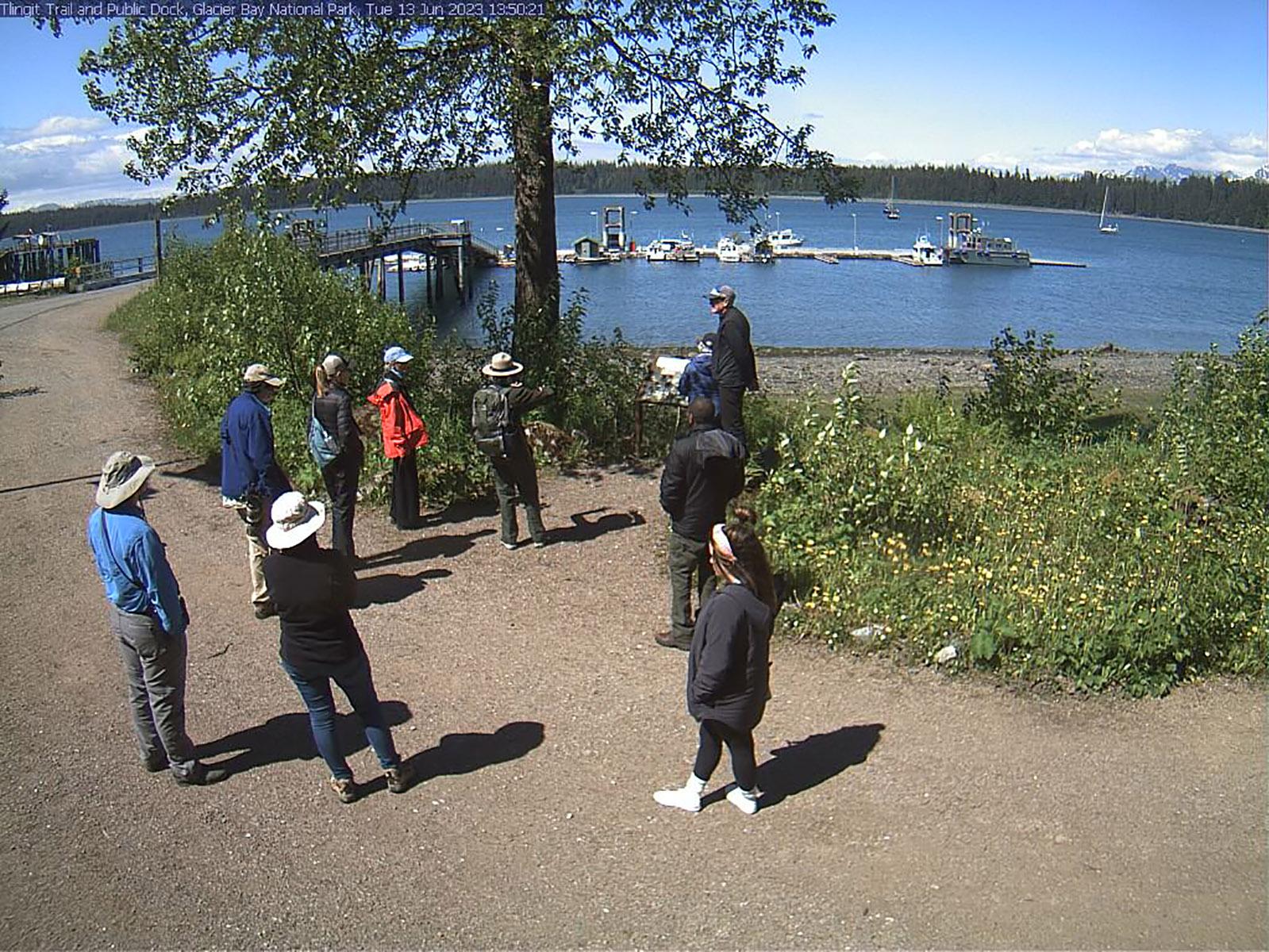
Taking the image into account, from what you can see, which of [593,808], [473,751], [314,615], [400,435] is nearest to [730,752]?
[593,808]

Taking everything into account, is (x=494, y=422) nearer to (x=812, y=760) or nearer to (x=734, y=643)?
(x=812, y=760)

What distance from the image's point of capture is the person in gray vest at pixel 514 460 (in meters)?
9.40

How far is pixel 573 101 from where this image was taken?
515 inches

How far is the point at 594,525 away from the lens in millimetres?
10586

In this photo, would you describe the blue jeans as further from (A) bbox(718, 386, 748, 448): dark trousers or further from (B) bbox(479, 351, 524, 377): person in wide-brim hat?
(A) bbox(718, 386, 748, 448): dark trousers

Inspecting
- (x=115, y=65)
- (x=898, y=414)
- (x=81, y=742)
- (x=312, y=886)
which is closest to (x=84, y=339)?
(x=115, y=65)

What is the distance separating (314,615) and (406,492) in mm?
5020

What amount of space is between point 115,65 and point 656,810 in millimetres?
12786

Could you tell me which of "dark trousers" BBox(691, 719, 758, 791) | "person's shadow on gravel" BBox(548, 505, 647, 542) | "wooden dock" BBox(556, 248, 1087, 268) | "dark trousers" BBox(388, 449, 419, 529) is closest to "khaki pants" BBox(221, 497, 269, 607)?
"dark trousers" BBox(388, 449, 419, 529)

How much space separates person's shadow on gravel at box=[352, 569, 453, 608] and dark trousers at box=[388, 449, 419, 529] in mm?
1111

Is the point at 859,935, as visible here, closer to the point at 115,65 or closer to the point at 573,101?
the point at 573,101

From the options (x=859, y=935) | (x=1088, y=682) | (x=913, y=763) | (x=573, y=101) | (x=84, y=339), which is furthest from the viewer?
(x=84, y=339)

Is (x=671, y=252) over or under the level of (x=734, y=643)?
over

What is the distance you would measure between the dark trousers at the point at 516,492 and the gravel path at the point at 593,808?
1.09 m
